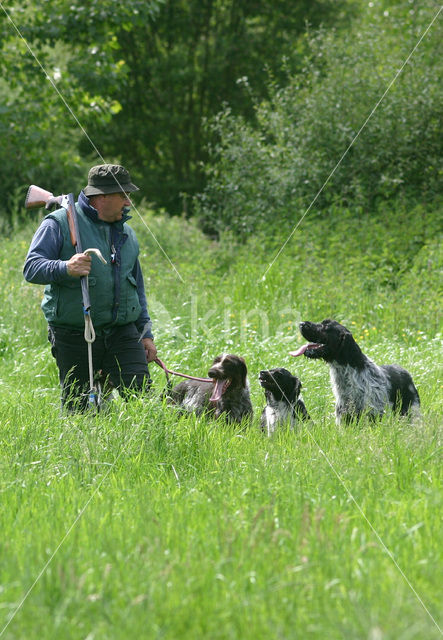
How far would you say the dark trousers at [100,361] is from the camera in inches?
224

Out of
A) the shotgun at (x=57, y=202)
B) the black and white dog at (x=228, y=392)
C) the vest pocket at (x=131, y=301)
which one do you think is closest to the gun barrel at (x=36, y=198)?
the shotgun at (x=57, y=202)

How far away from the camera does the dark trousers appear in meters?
5.70

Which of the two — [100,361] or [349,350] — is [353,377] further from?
[100,361]

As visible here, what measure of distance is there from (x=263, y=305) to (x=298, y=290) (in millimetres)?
821

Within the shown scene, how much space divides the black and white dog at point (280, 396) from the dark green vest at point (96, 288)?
1.39m

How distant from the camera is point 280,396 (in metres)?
6.46

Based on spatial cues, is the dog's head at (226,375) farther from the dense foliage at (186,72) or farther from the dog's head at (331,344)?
the dense foliage at (186,72)

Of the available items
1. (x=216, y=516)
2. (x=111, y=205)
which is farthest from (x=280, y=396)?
(x=216, y=516)

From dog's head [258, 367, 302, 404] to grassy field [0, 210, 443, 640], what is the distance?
0.35 m

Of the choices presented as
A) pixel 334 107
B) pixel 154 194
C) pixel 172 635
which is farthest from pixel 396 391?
pixel 154 194

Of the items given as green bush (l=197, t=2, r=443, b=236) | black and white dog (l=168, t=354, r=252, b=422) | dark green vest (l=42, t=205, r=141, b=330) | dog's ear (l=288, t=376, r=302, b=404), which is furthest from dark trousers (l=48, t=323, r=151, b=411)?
green bush (l=197, t=2, r=443, b=236)

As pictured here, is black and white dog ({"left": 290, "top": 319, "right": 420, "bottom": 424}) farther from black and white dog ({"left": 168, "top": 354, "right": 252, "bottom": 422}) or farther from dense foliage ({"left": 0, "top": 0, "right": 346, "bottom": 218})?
dense foliage ({"left": 0, "top": 0, "right": 346, "bottom": 218})

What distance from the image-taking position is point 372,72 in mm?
15945

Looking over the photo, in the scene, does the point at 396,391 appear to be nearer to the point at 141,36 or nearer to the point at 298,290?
the point at 298,290
